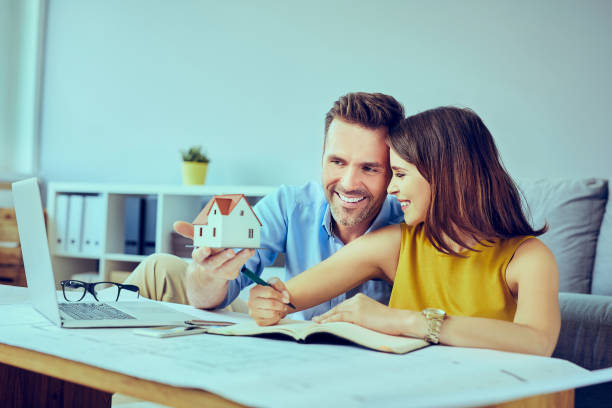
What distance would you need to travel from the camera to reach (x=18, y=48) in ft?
13.8

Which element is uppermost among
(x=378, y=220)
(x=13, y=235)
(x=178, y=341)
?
(x=378, y=220)

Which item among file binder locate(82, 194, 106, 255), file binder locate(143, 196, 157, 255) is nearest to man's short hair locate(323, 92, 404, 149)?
file binder locate(143, 196, 157, 255)

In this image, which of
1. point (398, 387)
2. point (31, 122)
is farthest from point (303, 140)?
point (398, 387)

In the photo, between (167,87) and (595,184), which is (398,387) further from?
(167,87)

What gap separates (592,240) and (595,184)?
225 millimetres

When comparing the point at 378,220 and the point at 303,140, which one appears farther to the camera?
the point at 303,140

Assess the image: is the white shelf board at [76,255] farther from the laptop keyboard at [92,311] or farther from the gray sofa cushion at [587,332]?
the gray sofa cushion at [587,332]

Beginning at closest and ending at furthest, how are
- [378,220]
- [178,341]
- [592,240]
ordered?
[178,341] → [378,220] → [592,240]

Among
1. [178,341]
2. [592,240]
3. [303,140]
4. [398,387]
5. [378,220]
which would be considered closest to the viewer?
[398,387]

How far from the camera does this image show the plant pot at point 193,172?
132 inches

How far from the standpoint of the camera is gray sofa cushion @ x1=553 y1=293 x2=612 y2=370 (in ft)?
6.12

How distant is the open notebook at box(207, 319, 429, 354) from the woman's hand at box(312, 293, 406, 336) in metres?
0.02

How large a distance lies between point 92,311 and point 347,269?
0.56 m

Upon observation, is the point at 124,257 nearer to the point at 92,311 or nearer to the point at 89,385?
the point at 92,311
